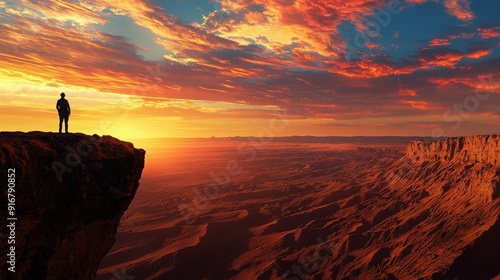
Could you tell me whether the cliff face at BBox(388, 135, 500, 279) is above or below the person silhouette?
below

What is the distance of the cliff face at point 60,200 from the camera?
7250 millimetres

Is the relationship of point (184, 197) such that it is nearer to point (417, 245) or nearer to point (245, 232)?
point (245, 232)

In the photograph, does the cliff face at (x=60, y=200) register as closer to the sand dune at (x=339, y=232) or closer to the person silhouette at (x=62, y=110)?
the person silhouette at (x=62, y=110)

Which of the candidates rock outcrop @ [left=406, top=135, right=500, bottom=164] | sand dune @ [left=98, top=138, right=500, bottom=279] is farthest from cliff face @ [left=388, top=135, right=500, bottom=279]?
sand dune @ [left=98, top=138, right=500, bottom=279]

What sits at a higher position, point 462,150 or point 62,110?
point 62,110

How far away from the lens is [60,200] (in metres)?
8.20

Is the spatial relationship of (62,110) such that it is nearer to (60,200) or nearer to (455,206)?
(60,200)

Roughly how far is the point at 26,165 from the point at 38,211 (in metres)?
1.24

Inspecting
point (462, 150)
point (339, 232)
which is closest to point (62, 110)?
point (339, 232)

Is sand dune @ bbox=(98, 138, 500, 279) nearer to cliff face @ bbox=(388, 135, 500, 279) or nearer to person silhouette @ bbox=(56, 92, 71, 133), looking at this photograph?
cliff face @ bbox=(388, 135, 500, 279)

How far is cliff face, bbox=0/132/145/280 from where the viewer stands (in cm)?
725

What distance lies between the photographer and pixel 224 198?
291 ft

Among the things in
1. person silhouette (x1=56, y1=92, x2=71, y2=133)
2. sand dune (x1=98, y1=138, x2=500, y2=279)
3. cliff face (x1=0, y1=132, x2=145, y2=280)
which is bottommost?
sand dune (x1=98, y1=138, x2=500, y2=279)

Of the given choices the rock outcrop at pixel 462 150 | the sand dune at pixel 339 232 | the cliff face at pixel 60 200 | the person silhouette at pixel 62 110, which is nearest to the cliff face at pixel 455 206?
the rock outcrop at pixel 462 150
